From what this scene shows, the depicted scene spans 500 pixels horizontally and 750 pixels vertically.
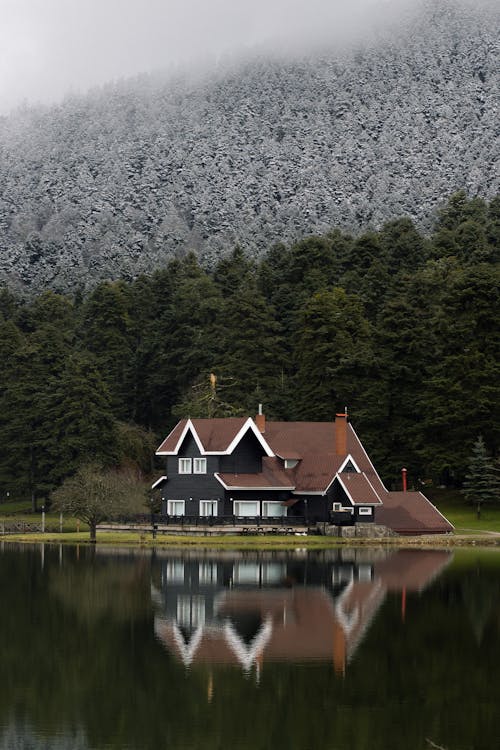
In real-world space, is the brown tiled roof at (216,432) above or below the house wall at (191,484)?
above

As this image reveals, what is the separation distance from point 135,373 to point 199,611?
273 feet

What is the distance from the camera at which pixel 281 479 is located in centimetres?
8781

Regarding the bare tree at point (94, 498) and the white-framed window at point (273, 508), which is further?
the white-framed window at point (273, 508)

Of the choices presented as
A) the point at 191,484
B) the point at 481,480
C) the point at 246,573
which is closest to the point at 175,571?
the point at 246,573

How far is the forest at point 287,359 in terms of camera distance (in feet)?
329

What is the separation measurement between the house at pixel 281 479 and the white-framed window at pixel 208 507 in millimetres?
63

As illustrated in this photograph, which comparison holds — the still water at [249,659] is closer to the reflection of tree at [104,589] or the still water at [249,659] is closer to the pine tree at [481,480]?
the reflection of tree at [104,589]

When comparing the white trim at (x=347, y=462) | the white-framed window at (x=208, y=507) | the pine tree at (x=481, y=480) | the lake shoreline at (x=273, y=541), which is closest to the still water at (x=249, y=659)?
the lake shoreline at (x=273, y=541)

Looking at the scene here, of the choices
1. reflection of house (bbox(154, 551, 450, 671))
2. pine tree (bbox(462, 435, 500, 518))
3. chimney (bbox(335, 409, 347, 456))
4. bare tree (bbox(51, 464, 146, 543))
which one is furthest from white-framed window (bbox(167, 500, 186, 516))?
reflection of house (bbox(154, 551, 450, 671))

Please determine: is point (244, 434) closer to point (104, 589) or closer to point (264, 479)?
point (264, 479)

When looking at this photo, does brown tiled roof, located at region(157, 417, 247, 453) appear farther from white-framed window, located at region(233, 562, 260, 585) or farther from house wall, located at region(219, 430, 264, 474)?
white-framed window, located at region(233, 562, 260, 585)

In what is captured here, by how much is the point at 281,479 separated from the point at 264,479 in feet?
3.63

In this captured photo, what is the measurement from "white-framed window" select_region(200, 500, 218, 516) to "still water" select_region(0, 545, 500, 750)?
24.1 m

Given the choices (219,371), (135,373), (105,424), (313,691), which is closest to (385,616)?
(313,691)
